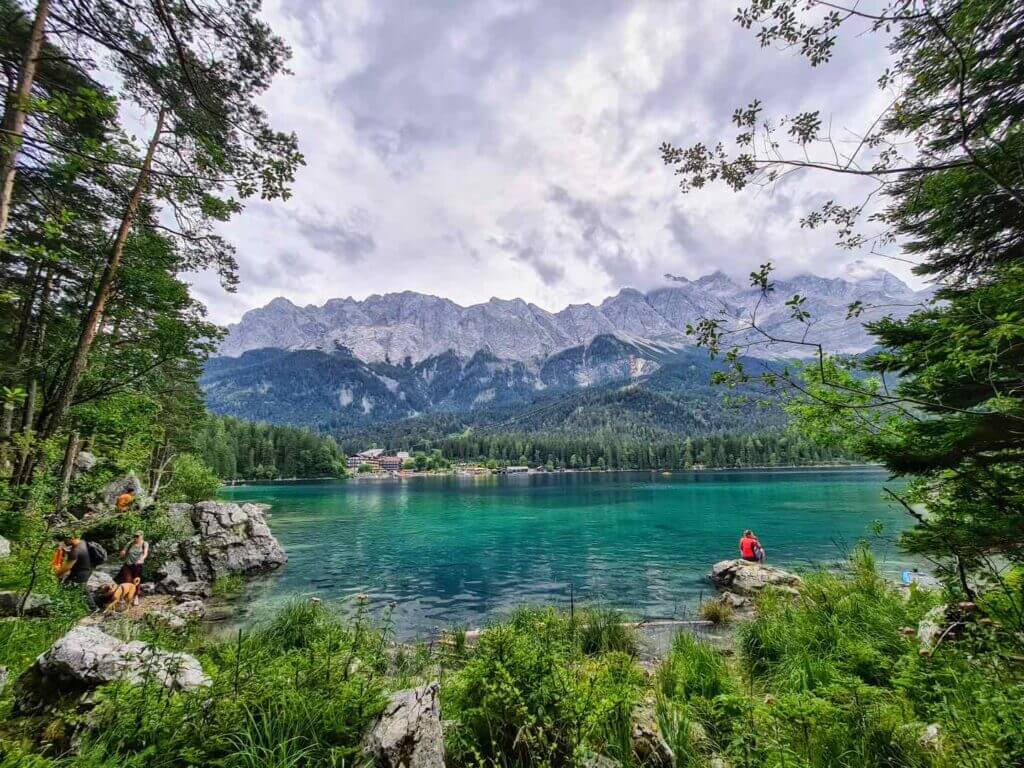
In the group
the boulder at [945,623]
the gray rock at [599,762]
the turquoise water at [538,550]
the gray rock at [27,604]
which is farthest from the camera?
the turquoise water at [538,550]

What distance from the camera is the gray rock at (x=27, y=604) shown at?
27.2 feet

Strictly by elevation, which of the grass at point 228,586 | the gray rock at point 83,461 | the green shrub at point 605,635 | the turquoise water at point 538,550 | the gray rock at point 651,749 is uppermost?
the gray rock at point 83,461

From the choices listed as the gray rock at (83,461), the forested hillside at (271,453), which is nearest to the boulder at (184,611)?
the gray rock at (83,461)

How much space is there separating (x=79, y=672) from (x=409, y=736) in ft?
11.8

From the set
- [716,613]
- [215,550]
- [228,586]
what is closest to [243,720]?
[716,613]

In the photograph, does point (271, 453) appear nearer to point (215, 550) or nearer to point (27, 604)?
point (215, 550)

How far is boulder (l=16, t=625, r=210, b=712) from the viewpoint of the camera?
4266 millimetres

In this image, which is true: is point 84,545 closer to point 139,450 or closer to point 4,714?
point 139,450

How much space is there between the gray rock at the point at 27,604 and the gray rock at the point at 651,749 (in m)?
11.0

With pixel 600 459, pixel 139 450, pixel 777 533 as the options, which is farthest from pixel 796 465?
pixel 139 450

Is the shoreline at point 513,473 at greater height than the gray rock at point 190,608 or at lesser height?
lesser

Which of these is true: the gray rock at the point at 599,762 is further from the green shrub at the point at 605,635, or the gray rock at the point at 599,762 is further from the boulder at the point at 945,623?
the green shrub at the point at 605,635

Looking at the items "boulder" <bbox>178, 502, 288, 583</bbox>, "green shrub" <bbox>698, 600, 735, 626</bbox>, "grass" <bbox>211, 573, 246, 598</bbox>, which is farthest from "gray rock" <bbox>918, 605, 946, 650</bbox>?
"boulder" <bbox>178, 502, 288, 583</bbox>

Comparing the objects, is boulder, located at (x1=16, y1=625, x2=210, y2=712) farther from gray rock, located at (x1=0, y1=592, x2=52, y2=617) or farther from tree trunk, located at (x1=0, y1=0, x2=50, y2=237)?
tree trunk, located at (x1=0, y1=0, x2=50, y2=237)
